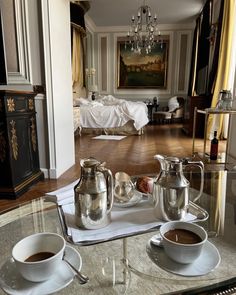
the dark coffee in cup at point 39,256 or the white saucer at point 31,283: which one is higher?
the dark coffee in cup at point 39,256

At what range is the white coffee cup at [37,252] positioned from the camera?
513mm

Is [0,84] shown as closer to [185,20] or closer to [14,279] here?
[14,279]

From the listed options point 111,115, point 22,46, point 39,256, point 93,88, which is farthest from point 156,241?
point 93,88

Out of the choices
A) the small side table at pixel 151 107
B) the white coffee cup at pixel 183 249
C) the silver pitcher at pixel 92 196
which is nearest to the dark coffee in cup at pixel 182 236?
the white coffee cup at pixel 183 249

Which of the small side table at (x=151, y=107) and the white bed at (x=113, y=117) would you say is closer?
the white bed at (x=113, y=117)

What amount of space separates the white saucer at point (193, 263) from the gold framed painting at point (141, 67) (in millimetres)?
7279

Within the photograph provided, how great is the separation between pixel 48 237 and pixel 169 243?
300mm

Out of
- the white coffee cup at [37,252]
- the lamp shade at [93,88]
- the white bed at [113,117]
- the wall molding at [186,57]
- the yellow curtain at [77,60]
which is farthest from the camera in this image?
the wall molding at [186,57]

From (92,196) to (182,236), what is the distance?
26 cm

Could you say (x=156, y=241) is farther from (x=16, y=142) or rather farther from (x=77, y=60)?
(x=77, y=60)

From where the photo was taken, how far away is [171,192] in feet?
2.36

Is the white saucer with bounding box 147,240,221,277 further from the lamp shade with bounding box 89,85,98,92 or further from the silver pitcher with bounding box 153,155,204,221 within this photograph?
the lamp shade with bounding box 89,85,98,92

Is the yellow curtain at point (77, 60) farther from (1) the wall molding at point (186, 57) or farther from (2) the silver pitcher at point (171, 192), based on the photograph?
(2) the silver pitcher at point (171, 192)

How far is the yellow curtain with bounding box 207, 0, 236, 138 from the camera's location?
11.7ft
